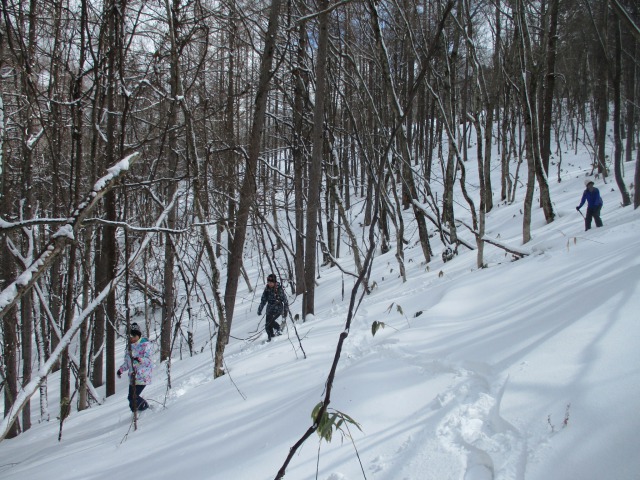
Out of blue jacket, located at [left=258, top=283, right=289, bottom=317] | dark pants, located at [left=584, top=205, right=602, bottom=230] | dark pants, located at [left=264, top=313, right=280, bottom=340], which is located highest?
dark pants, located at [left=584, top=205, right=602, bottom=230]

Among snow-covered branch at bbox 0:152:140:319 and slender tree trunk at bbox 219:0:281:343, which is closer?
snow-covered branch at bbox 0:152:140:319

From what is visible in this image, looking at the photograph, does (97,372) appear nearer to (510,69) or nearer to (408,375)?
(408,375)

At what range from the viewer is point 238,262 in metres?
5.76

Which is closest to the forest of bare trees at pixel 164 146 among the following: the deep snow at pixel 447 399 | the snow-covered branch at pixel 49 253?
the snow-covered branch at pixel 49 253

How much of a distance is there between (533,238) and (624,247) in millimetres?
3423

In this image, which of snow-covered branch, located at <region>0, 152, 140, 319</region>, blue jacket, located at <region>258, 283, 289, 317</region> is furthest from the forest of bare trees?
blue jacket, located at <region>258, 283, 289, 317</region>

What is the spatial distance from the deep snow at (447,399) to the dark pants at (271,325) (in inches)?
82.5

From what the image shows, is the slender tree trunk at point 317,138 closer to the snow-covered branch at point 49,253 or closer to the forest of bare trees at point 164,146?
the forest of bare trees at point 164,146

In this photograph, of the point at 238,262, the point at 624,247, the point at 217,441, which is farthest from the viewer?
the point at 238,262

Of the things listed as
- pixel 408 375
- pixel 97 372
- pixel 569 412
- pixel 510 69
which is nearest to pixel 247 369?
pixel 408 375

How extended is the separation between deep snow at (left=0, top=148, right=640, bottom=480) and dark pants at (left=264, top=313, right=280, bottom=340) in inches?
82.5

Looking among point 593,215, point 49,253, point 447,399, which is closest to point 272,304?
point 447,399

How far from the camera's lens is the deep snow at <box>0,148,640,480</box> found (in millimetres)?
2176

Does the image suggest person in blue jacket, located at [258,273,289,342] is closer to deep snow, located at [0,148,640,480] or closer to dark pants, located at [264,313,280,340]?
dark pants, located at [264,313,280,340]
